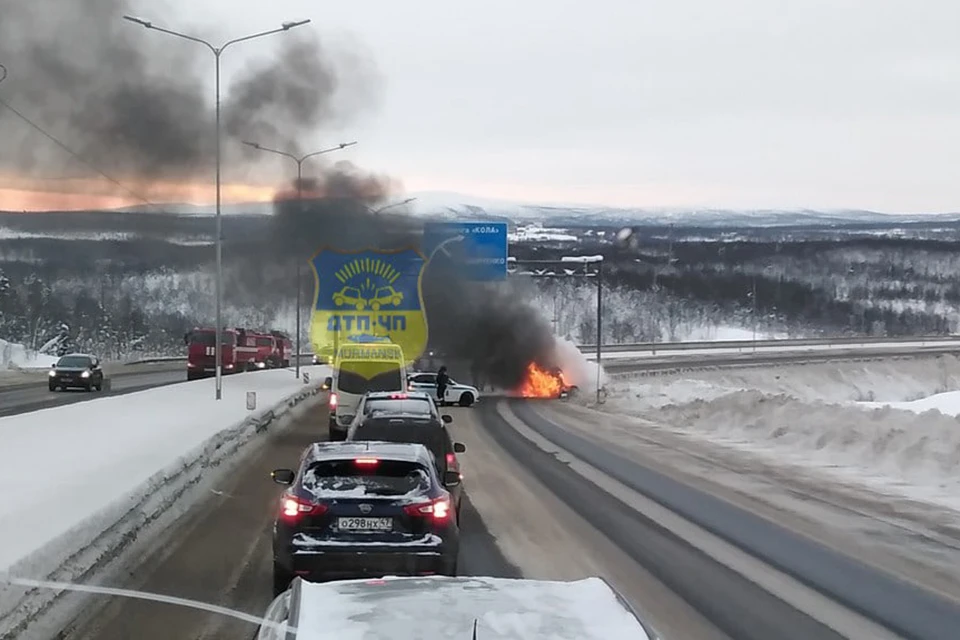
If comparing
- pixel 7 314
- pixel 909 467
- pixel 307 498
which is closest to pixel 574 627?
pixel 307 498

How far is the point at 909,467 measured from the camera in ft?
60.0

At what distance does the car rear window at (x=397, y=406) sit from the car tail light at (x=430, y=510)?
6093mm

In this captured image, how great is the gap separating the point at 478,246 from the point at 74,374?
52.5 feet

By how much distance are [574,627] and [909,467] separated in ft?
53.9

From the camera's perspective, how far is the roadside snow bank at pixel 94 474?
891cm

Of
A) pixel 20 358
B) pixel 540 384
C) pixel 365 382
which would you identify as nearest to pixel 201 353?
pixel 540 384

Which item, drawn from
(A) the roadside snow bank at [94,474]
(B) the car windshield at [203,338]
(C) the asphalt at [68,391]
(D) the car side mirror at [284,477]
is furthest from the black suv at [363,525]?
(B) the car windshield at [203,338]

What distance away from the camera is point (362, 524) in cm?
823

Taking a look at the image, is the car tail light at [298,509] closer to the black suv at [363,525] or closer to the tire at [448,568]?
the black suv at [363,525]

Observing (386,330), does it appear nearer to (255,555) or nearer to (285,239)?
(285,239)

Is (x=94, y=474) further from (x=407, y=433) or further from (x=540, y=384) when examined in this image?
(x=540, y=384)

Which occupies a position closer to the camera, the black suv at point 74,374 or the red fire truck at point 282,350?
the black suv at point 74,374

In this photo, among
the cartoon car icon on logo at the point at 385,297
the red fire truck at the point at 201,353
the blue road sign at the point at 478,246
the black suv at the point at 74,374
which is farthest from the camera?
the red fire truck at the point at 201,353

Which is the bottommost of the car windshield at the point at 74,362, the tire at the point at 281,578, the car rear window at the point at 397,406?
the car windshield at the point at 74,362
